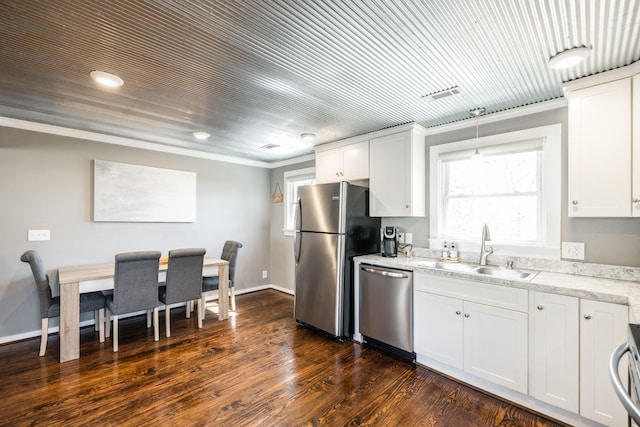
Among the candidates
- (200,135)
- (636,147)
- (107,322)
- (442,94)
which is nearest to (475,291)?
(636,147)

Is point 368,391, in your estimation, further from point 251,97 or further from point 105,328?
point 105,328

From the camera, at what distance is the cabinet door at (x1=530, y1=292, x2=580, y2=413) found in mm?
1876

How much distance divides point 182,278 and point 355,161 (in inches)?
96.5

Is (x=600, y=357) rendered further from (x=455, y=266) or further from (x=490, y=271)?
(x=455, y=266)

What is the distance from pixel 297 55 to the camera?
1835mm

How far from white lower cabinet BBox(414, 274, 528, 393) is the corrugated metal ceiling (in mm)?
1594

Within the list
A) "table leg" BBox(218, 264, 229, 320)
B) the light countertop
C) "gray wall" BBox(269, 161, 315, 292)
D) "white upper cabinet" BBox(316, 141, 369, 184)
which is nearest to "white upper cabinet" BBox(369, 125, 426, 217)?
"white upper cabinet" BBox(316, 141, 369, 184)

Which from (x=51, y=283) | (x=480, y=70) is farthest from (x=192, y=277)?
(x=480, y=70)

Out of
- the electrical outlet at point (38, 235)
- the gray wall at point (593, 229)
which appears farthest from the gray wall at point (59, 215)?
the gray wall at point (593, 229)

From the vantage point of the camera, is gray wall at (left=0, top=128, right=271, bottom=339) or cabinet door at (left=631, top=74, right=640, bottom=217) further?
gray wall at (left=0, top=128, right=271, bottom=339)

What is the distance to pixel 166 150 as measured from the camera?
4.14 meters

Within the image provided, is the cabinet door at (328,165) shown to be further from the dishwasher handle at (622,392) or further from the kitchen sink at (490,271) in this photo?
the dishwasher handle at (622,392)

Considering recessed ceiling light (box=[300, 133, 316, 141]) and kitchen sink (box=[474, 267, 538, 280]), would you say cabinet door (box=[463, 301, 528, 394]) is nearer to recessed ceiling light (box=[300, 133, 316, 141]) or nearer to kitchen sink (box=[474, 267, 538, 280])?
kitchen sink (box=[474, 267, 538, 280])

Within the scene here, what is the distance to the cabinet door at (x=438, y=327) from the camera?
2.40 metres
